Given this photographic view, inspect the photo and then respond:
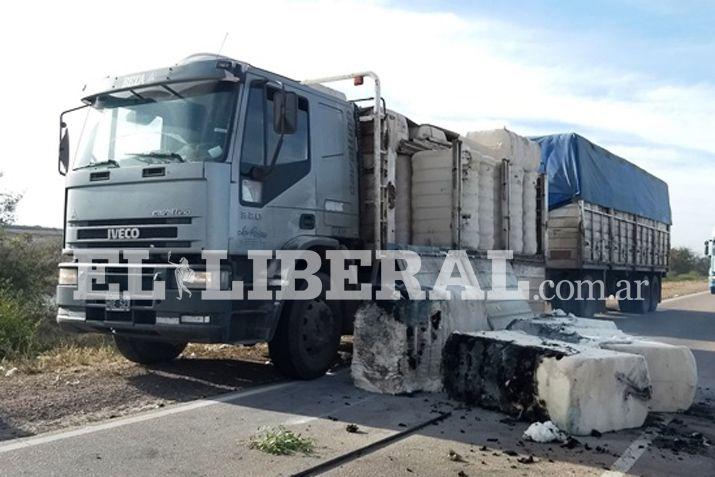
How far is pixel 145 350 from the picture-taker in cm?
711

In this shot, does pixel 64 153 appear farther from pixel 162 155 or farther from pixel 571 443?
pixel 571 443

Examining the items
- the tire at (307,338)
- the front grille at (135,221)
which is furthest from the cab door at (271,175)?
the tire at (307,338)

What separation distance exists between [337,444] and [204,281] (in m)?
1.87

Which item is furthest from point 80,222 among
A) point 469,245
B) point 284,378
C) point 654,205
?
point 654,205

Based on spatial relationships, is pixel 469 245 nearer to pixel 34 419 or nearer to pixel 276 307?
pixel 276 307

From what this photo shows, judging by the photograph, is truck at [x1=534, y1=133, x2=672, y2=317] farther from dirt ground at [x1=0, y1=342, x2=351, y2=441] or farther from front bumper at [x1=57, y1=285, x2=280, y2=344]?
front bumper at [x1=57, y1=285, x2=280, y2=344]

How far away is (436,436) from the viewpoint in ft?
16.5

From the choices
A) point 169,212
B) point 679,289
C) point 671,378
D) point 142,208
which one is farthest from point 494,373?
point 679,289

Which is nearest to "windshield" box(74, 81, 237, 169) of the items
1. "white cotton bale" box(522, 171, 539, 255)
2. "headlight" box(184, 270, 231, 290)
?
"headlight" box(184, 270, 231, 290)

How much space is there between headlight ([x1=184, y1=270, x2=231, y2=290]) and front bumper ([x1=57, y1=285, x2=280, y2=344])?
0.24 ft

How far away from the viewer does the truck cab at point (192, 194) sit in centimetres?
572

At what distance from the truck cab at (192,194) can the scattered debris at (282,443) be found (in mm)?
1347

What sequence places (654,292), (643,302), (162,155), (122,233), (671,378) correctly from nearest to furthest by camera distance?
(162,155), (122,233), (671,378), (643,302), (654,292)

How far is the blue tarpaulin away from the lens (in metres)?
14.0
